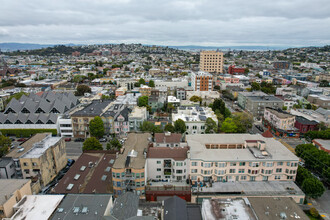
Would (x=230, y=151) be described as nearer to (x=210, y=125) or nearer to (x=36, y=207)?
(x=210, y=125)

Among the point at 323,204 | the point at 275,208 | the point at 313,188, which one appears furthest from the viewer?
the point at 323,204

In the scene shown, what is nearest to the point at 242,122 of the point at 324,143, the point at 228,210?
the point at 324,143

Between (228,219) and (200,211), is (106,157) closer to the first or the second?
(200,211)

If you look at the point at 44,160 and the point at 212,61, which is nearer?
the point at 44,160

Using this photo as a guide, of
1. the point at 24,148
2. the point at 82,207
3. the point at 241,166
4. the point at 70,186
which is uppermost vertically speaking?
the point at 24,148

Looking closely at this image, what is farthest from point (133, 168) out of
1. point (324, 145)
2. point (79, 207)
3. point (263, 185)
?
point (324, 145)
